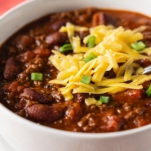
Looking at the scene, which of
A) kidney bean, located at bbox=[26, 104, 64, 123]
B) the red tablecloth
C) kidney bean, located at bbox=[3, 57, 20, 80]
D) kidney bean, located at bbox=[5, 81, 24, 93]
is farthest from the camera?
the red tablecloth

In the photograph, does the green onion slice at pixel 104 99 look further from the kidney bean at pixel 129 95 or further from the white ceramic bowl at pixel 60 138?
the white ceramic bowl at pixel 60 138

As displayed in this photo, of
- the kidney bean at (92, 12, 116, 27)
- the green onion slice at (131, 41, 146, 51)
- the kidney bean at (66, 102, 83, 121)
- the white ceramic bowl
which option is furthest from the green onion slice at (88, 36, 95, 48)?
the white ceramic bowl

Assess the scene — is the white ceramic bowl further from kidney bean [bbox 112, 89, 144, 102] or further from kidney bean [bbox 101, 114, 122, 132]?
kidney bean [bbox 112, 89, 144, 102]

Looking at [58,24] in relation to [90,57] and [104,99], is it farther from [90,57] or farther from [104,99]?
[104,99]

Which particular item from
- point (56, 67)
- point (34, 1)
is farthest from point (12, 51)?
point (34, 1)

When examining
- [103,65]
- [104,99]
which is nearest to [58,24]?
[103,65]

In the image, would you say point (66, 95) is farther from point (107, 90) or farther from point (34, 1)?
point (34, 1)

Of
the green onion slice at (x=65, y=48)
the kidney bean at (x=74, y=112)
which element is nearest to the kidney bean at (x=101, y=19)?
the green onion slice at (x=65, y=48)
